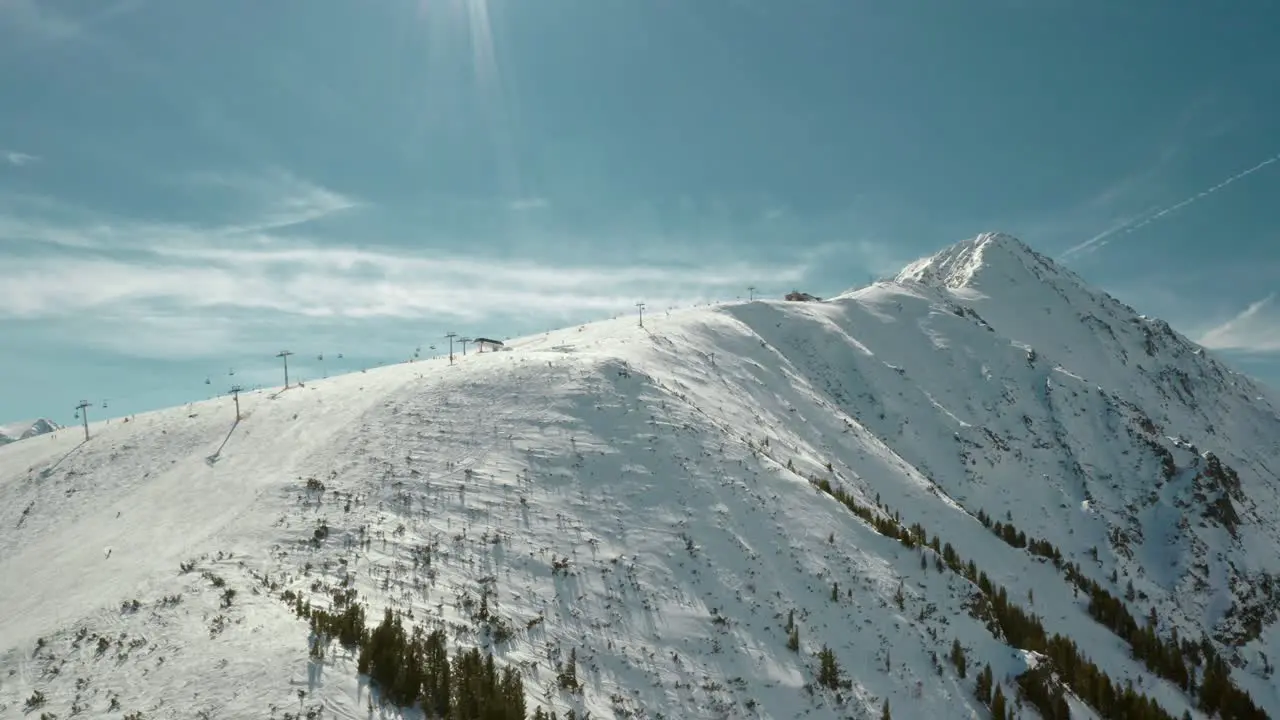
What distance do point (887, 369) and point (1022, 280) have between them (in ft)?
310

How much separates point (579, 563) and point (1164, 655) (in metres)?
42.4

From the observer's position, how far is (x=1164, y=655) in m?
44.1

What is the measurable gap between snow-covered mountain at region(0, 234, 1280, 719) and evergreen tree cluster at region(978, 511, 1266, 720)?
0.24m

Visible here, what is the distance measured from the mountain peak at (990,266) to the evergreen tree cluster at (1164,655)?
299 ft

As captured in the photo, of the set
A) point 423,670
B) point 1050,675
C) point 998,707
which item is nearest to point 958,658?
point 998,707

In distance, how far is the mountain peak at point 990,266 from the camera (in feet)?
489

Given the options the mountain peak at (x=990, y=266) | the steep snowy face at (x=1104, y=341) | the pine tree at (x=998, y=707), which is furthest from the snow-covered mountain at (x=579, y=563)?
the mountain peak at (x=990, y=266)

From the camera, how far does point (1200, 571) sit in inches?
2653

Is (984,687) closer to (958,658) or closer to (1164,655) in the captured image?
(958,658)

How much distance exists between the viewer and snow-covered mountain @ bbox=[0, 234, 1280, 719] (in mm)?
17719

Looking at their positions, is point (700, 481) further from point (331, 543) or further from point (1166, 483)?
point (1166, 483)

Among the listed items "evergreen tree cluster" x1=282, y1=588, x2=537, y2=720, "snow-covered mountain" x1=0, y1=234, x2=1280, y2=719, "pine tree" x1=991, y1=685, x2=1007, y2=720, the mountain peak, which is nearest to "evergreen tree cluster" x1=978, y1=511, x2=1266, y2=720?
"snow-covered mountain" x1=0, y1=234, x2=1280, y2=719

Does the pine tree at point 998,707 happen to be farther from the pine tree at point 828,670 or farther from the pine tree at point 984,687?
the pine tree at point 828,670

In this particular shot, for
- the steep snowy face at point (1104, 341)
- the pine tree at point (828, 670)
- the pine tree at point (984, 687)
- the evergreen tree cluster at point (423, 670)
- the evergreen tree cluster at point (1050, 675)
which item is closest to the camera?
the evergreen tree cluster at point (423, 670)
